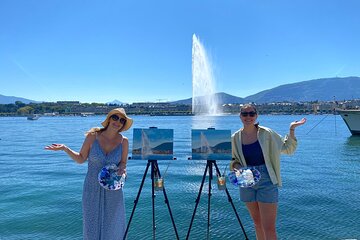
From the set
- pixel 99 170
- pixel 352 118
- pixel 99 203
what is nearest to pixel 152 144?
pixel 99 170

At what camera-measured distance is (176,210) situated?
9.05m

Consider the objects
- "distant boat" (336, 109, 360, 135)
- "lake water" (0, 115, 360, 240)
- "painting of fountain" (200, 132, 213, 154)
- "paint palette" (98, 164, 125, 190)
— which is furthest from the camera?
"distant boat" (336, 109, 360, 135)

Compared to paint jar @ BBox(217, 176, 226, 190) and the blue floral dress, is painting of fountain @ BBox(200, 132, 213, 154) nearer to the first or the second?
paint jar @ BBox(217, 176, 226, 190)

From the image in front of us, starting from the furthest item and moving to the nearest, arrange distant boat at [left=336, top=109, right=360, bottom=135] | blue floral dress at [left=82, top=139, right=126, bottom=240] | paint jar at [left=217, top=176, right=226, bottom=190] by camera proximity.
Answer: distant boat at [left=336, top=109, right=360, bottom=135] → paint jar at [left=217, top=176, right=226, bottom=190] → blue floral dress at [left=82, top=139, right=126, bottom=240]

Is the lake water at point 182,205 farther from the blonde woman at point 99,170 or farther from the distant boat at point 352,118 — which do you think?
the distant boat at point 352,118

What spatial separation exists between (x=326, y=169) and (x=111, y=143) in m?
15.0

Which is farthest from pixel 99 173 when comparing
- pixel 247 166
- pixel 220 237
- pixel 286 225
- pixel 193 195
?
pixel 193 195

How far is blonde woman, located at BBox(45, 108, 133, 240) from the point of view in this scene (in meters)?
3.98

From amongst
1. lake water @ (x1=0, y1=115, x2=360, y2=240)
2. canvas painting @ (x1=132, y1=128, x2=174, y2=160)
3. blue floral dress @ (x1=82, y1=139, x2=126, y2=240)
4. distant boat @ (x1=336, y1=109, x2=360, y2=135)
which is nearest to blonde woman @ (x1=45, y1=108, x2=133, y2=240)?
blue floral dress @ (x1=82, y1=139, x2=126, y2=240)

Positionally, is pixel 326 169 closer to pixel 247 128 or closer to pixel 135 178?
pixel 135 178

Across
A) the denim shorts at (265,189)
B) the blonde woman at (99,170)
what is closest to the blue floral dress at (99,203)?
the blonde woman at (99,170)

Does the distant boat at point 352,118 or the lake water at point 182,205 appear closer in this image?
the lake water at point 182,205

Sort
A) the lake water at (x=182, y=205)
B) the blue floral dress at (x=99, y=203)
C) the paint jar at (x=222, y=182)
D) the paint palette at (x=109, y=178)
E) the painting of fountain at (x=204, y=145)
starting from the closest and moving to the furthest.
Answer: the paint palette at (x=109, y=178) → the blue floral dress at (x=99, y=203) → the painting of fountain at (x=204, y=145) → the paint jar at (x=222, y=182) → the lake water at (x=182, y=205)

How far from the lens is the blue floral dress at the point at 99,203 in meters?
3.97
